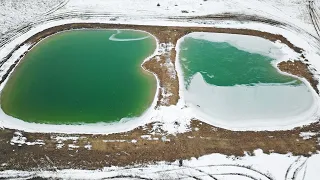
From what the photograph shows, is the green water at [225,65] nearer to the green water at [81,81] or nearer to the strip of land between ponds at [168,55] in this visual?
the strip of land between ponds at [168,55]

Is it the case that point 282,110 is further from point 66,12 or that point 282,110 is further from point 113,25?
point 66,12

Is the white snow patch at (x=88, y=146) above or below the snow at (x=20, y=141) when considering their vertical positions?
above

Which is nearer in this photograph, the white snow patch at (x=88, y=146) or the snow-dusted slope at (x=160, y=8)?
the white snow patch at (x=88, y=146)

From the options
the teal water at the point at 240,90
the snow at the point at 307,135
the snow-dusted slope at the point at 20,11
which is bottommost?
the snow at the point at 307,135

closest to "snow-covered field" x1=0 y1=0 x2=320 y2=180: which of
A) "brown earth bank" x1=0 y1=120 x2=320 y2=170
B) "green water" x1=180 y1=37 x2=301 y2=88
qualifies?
"brown earth bank" x1=0 y1=120 x2=320 y2=170

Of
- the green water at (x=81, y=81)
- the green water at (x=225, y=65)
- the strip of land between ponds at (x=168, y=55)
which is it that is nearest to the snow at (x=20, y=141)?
the green water at (x=81, y=81)

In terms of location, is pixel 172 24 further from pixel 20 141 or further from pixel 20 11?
pixel 20 141

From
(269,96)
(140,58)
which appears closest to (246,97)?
(269,96)
